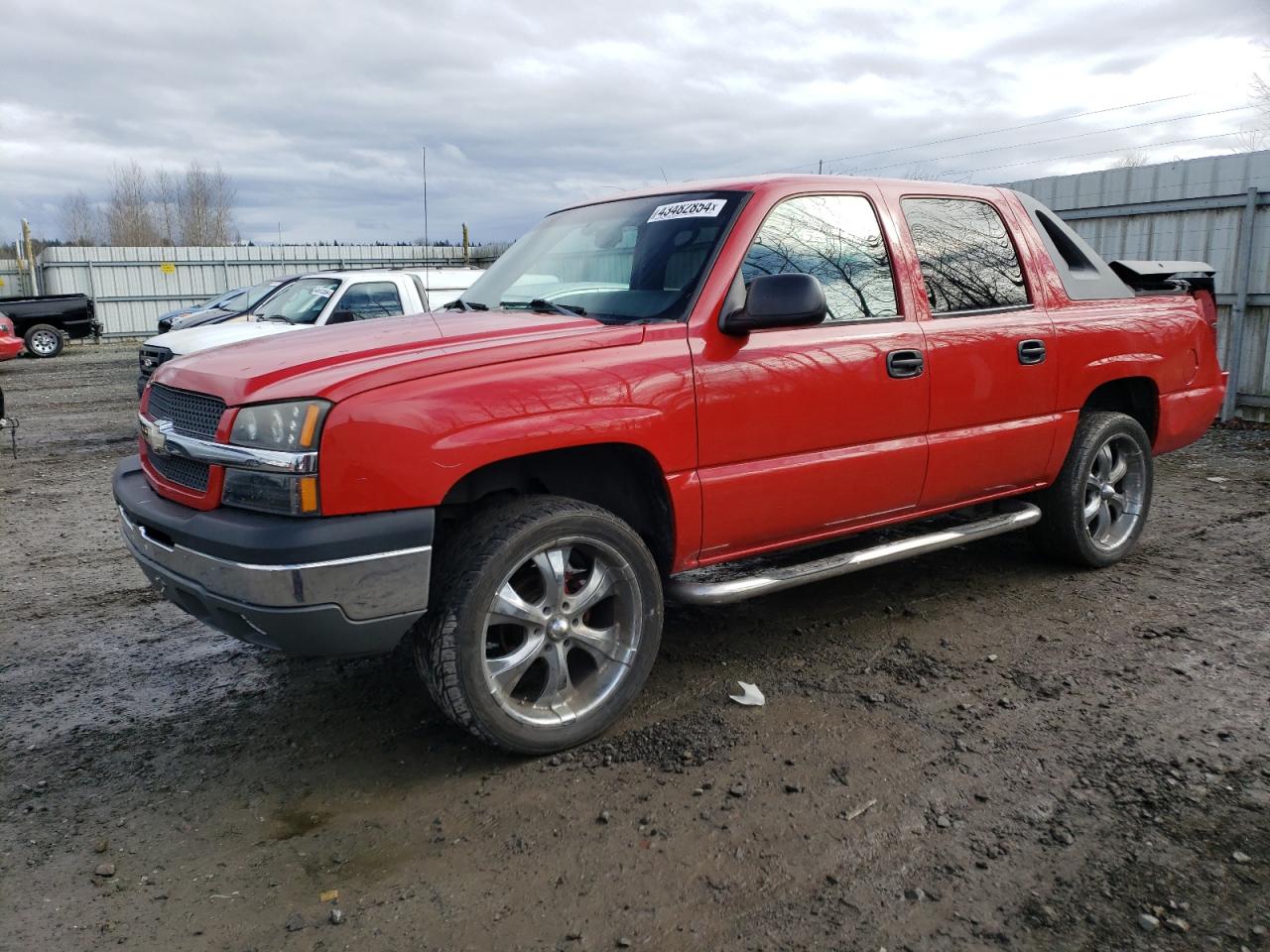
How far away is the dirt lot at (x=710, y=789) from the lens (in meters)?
2.58

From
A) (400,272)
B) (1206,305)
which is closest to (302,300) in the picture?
(400,272)

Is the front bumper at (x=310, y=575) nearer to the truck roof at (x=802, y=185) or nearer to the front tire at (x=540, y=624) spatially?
the front tire at (x=540, y=624)

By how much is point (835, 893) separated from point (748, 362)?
1801mm

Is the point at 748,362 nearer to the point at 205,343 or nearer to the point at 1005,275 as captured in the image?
the point at 1005,275

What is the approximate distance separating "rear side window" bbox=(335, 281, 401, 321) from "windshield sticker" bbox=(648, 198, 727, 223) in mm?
7739

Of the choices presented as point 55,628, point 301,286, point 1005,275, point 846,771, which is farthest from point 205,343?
point 846,771

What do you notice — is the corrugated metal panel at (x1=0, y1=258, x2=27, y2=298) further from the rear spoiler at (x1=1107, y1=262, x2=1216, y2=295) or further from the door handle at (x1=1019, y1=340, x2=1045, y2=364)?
the door handle at (x1=1019, y1=340, x2=1045, y2=364)

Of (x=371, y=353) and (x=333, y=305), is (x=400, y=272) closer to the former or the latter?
(x=333, y=305)

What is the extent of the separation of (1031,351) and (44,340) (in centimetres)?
2340

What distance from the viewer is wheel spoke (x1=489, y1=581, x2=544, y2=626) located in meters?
3.25

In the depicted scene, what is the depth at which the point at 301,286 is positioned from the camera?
40.9 ft

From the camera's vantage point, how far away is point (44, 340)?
2258 cm

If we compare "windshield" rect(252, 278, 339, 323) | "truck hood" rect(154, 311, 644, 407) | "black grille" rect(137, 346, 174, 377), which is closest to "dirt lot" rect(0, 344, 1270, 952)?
"truck hood" rect(154, 311, 644, 407)

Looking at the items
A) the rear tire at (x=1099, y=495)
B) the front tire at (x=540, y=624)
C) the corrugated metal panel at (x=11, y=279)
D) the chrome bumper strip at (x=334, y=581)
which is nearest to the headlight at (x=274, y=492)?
the chrome bumper strip at (x=334, y=581)
